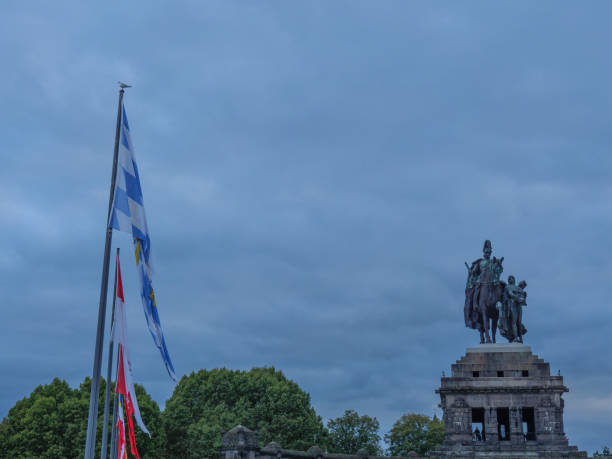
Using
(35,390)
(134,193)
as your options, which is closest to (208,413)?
(35,390)

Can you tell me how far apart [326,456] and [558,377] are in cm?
2065

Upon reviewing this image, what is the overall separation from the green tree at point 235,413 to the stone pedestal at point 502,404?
2238cm

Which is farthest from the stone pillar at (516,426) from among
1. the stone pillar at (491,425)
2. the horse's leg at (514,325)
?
the horse's leg at (514,325)

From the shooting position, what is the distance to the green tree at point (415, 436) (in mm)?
94500

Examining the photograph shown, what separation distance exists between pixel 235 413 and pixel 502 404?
3129 cm

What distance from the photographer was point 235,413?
77312 mm

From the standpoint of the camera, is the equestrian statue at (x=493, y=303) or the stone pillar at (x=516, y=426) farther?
the equestrian statue at (x=493, y=303)

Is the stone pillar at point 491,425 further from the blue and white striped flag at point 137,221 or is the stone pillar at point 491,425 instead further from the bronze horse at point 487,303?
the blue and white striped flag at point 137,221

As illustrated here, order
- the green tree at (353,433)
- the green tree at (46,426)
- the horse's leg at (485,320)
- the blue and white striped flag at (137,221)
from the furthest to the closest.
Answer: the green tree at (353,433) < the green tree at (46,426) < the horse's leg at (485,320) < the blue and white striped flag at (137,221)

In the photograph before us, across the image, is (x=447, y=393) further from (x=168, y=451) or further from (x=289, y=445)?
(x=168, y=451)

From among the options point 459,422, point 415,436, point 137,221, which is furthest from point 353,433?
point 137,221

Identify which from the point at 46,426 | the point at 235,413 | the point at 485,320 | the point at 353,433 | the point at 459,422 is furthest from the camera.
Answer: the point at 353,433

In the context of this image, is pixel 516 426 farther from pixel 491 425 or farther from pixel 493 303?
pixel 493 303

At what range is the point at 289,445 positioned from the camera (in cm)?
7481
